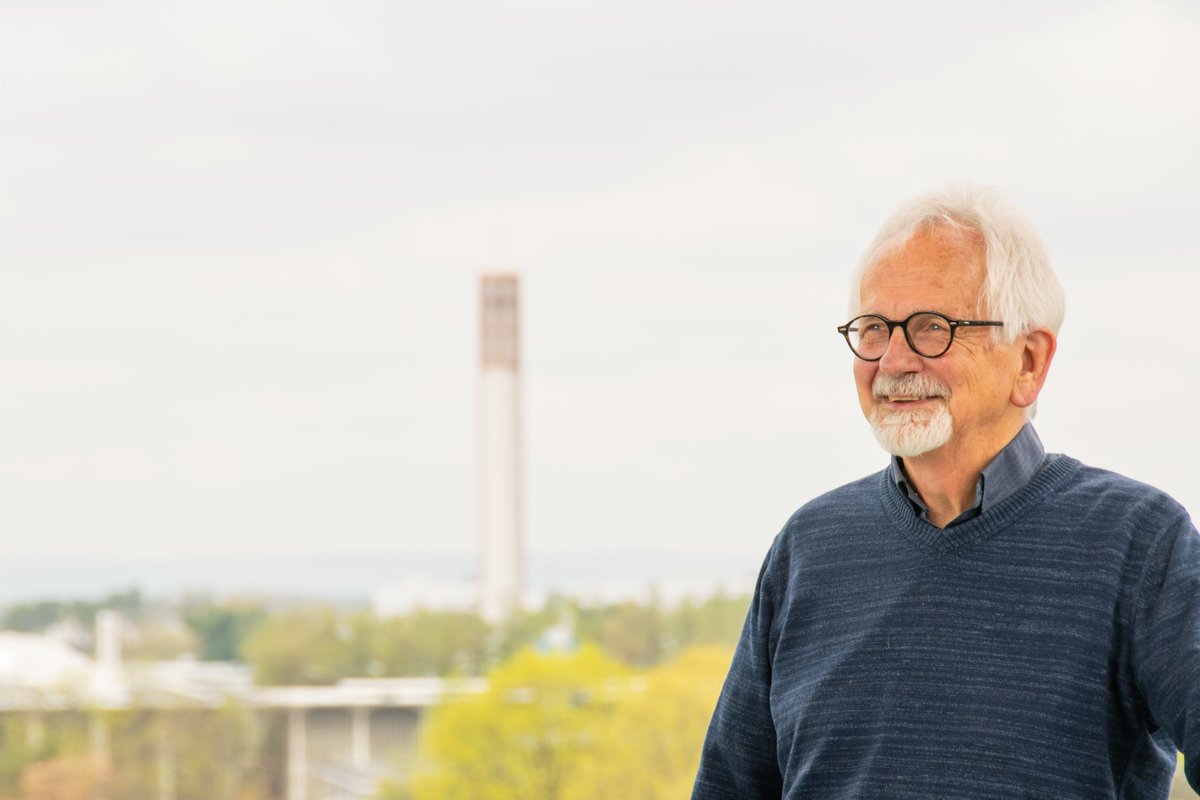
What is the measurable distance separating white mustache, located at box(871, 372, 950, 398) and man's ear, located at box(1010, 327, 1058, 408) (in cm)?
5

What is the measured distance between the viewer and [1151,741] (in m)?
0.93

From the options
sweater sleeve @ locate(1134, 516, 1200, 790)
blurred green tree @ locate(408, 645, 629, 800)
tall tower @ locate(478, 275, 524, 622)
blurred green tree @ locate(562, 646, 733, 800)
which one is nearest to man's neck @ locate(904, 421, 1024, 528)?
sweater sleeve @ locate(1134, 516, 1200, 790)

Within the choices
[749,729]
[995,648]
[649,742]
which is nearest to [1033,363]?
[995,648]

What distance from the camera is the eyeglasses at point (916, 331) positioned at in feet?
3.19

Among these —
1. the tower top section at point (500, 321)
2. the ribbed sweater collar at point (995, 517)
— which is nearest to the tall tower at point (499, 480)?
the tower top section at point (500, 321)

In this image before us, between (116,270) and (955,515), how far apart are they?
122 ft

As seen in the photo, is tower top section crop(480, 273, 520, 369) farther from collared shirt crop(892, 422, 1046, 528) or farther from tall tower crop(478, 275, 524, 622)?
collared shirt crop(892, 422, 1046, 528)

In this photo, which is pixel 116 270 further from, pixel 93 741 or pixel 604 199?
pixel 93 741

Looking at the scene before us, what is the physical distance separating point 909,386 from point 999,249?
96 millimetres

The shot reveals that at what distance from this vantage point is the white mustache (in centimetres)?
98

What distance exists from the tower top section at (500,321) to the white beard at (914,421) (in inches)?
1054

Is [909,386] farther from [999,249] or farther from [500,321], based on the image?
[500,321]

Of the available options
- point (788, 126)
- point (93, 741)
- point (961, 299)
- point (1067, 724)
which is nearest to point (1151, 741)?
point (1067, 724)

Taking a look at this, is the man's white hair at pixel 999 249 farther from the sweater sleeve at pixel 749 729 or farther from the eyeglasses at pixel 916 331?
the sweater sleeve at pixel 749 729
